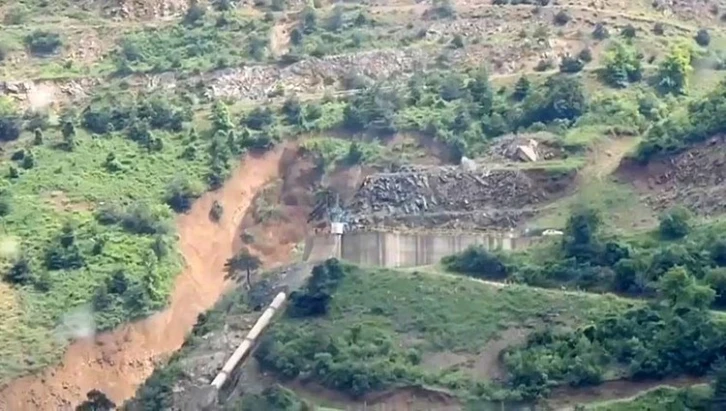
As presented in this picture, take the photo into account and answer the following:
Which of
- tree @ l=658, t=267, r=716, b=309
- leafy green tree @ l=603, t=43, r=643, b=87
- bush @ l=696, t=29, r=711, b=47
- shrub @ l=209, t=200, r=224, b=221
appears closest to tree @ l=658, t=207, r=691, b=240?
tree @ l=658, t=267, r=716, b=309

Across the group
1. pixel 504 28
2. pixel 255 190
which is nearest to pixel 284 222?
pixel 255 190

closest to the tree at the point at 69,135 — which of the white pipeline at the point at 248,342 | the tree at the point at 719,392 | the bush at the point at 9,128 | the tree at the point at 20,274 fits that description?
the bush at the point at 9,128

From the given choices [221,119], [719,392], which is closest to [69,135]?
[221,119]

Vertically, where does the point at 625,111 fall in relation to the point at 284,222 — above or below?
above

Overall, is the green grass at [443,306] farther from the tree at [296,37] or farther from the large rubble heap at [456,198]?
the tree at [296,37]

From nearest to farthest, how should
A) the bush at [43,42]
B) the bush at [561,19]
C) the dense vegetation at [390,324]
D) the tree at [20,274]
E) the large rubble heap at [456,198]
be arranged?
the dense vegetation at [390,324], the tree at [20,274], the large rubble heap at [456,198], the bush at [561,19], the bush at [43,42]

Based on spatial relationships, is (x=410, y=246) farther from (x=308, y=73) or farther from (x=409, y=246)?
(x=308, y=73)

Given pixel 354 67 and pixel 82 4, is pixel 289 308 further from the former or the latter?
pixel 82 4
